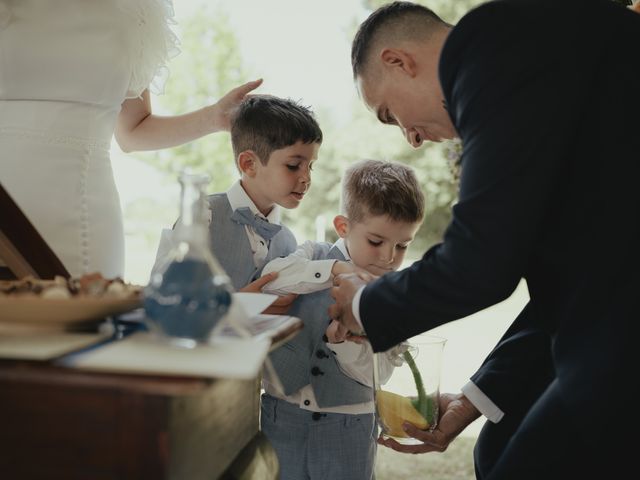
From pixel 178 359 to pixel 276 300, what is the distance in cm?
124

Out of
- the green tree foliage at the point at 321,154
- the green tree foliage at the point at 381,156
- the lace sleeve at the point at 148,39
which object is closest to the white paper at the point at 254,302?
the lace sleeve at the point at 148,39

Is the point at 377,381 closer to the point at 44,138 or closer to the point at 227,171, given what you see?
the point at 44,138

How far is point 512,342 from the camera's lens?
1.91m

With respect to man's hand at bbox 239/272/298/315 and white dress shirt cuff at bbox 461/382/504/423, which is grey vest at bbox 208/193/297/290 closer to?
man's hand at bbox 239/272/298/315

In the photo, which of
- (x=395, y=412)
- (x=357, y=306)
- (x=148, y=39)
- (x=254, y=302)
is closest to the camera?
(x=254, y=302)

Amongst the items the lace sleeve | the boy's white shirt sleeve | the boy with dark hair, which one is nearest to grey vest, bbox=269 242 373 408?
the boy's white shirt sleeve

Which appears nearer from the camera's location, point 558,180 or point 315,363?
point 558,180

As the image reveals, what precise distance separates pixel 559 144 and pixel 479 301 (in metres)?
0.34

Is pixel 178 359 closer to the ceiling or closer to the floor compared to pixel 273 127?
closer to the floor

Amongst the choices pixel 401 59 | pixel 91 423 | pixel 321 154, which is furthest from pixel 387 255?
pixel 321 154

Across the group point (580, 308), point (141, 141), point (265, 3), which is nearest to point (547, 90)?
point (580, 308)

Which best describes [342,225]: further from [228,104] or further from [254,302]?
[254,302]

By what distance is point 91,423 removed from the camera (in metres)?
0.90

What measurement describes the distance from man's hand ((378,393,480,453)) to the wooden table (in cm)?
100
